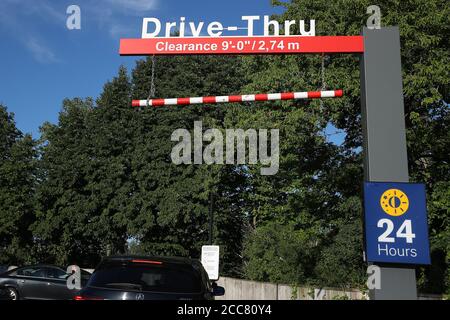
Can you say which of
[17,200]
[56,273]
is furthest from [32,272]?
[17,200]

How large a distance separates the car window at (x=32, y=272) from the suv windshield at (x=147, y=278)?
11760mm

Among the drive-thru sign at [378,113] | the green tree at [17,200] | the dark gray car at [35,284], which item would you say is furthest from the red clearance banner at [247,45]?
the green tree at [17,200]

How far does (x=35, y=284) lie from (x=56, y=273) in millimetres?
762

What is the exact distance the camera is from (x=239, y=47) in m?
10.6

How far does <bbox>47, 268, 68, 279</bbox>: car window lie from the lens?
55.3 ft

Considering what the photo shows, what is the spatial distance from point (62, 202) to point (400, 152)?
2998cm

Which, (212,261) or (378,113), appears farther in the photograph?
(212,261)

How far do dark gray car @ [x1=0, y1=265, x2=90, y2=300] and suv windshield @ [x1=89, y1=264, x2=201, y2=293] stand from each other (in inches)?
428

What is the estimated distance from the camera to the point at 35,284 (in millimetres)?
16500

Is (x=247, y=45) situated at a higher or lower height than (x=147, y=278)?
higher

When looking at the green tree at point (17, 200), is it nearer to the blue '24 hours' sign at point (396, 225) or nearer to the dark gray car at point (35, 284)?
the dark gray car at point (35, 284)

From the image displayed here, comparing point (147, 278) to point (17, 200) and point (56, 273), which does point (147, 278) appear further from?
point (17, 200)

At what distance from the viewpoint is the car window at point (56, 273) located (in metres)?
16.8
